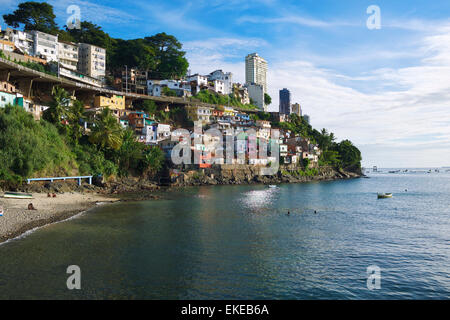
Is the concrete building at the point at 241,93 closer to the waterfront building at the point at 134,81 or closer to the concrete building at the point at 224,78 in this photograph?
the concrete building at the point at 224,78

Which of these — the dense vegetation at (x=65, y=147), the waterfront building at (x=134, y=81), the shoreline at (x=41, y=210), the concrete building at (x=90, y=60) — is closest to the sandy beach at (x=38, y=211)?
the shoreline at (x=41, y=210)

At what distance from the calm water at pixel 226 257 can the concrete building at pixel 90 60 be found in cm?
6572

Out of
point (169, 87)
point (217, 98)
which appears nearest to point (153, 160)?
point (169, 87)

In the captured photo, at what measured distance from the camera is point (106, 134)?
59.2 m

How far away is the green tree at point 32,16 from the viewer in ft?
263

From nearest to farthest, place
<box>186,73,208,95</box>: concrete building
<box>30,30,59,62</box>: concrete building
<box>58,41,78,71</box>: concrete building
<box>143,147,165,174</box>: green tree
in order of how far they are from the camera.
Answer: <box>143,147,165,174</box>: green tree < <box>30,30,59,62</box>: concrete building < <box>58,41,78,71</box>: concrete building < <box>186,73,208,95</box>: concrete building

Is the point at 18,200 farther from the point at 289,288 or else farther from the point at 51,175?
the point at 289,288

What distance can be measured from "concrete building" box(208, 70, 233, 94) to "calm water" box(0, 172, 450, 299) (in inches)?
3824

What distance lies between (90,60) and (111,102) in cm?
1797

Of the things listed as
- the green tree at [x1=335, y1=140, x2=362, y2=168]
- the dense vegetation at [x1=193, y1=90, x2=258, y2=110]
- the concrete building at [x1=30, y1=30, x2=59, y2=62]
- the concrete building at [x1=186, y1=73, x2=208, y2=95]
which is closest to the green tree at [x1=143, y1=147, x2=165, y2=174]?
the concrete building at [x1=30, y1=30, x2=59, y2=62]

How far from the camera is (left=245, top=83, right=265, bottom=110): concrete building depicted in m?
146

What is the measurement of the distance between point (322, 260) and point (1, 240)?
22.3 m

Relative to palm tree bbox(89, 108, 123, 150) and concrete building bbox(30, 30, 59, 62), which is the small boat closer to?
palm tree bbox(89, 108, 123, 150)
